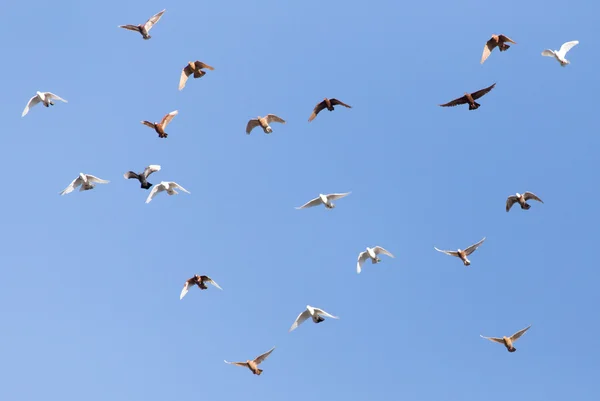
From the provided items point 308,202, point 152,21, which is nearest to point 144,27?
point 152,21

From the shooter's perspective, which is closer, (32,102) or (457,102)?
(457,102)

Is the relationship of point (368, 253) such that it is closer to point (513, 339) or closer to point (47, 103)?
point (513, 339)

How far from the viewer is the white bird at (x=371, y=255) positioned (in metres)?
46.6

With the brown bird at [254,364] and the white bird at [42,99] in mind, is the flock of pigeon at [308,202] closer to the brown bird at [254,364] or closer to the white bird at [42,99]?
the brown bird at [254,364]

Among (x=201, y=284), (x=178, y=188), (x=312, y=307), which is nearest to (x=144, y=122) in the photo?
(x=178, y=188)

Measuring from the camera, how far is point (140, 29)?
45969 millimetres

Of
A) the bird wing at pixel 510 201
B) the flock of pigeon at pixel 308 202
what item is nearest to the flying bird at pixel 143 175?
the flock of pigeon at pixel 308 202

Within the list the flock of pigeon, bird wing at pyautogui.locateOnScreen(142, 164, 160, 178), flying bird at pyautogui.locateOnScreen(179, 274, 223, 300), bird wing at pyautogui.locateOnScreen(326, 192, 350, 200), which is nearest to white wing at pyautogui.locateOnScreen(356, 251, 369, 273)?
the flock of pigeon

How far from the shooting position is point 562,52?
4553 cm

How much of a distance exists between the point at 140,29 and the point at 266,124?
6.64 meters

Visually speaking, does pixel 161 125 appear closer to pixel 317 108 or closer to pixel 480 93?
pixel 317 108

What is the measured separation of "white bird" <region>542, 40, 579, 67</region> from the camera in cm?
4519

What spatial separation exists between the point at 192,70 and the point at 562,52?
15.4 meters

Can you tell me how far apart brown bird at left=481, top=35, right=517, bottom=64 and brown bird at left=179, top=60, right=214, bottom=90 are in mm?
11214
